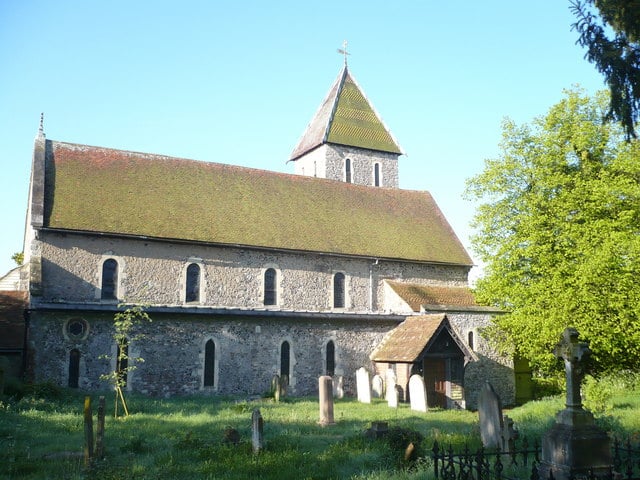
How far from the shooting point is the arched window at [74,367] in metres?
20.0

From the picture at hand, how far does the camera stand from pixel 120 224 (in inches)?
878

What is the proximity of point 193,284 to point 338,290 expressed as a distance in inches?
252

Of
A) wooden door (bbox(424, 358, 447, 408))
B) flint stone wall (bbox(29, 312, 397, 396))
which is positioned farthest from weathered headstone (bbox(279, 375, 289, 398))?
wooden door (bbox(424, 358, 447, 408))

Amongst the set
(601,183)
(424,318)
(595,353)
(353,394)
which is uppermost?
(601,183)

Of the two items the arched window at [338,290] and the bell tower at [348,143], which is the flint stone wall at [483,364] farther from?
the bell tower at [348,143]

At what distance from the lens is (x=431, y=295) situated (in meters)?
26.5

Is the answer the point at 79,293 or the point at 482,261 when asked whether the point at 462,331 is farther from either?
the point at 79,293

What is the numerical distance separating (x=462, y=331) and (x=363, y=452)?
14691 millimetres

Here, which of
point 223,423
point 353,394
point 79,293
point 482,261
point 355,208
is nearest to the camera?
point 223,423

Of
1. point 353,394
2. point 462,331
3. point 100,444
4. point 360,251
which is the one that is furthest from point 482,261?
point 100,444

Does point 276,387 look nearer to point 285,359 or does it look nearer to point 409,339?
point 285,359

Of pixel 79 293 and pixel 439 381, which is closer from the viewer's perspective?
pixel 79 293

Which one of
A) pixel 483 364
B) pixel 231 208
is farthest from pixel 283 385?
pixel 483 364

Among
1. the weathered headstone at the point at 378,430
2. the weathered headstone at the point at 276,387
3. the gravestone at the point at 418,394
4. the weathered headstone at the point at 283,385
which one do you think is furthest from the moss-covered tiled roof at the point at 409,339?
the weathered headstone at the point at 378,430
